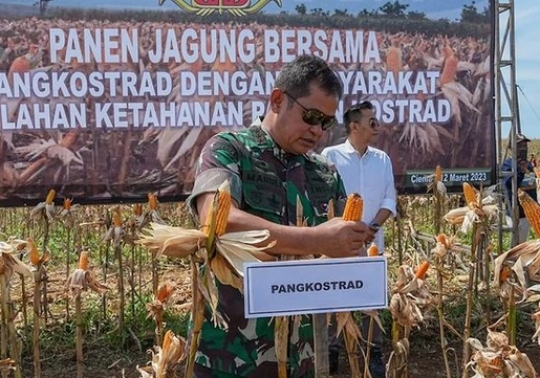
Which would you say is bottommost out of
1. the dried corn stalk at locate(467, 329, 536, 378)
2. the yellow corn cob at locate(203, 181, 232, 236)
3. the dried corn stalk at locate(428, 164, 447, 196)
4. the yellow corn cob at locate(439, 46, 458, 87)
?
the dried corn stalk at locate(428, 164, 447, 196)

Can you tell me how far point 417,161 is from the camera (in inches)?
210

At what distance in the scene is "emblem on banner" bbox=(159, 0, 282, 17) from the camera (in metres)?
4.87

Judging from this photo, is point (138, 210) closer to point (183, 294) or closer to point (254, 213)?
point (183, 294)

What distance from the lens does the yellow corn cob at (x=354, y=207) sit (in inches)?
54.4

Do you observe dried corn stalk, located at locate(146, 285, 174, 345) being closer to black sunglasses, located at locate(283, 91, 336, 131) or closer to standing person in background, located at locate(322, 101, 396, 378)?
black sunglasses, located at locate(283, 91, 336, 131)

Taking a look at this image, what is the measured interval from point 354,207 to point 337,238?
0.24ft

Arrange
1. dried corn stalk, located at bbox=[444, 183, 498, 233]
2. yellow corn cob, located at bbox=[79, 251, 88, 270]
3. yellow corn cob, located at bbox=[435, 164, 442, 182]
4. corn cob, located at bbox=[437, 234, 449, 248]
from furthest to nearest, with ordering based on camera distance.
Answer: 1. yellow corn cob, located at bbox=[435, 164, 442, 182]
2. dried corn stalk, located at bbox=[444, 183, 498, 233]
3. corn cob, located at bbox=[437, 234, 449, 248]
4. yellow corn cob, located at bbox=[79, 251, 88, 270]

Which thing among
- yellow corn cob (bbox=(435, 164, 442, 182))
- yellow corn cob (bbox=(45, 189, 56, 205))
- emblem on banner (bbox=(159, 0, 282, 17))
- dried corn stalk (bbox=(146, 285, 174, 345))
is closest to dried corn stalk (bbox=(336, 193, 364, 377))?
dried corn stalk (bbox=(146, 285, 174, 345))

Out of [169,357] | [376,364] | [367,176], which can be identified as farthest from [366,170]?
[169,357]

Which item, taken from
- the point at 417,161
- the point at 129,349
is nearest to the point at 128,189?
the point at 129,349

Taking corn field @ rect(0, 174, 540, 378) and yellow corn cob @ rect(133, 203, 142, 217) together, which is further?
yellow corn cob @ rect(133, 203, 142, 217)

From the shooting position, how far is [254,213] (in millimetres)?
1905

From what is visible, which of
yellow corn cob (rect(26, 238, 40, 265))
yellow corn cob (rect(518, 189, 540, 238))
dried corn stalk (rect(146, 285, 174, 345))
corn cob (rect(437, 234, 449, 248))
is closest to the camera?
yellow corn cob (rect(518, 189, 540, 238))

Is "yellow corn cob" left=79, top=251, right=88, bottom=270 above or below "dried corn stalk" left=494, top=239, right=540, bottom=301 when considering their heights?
below
